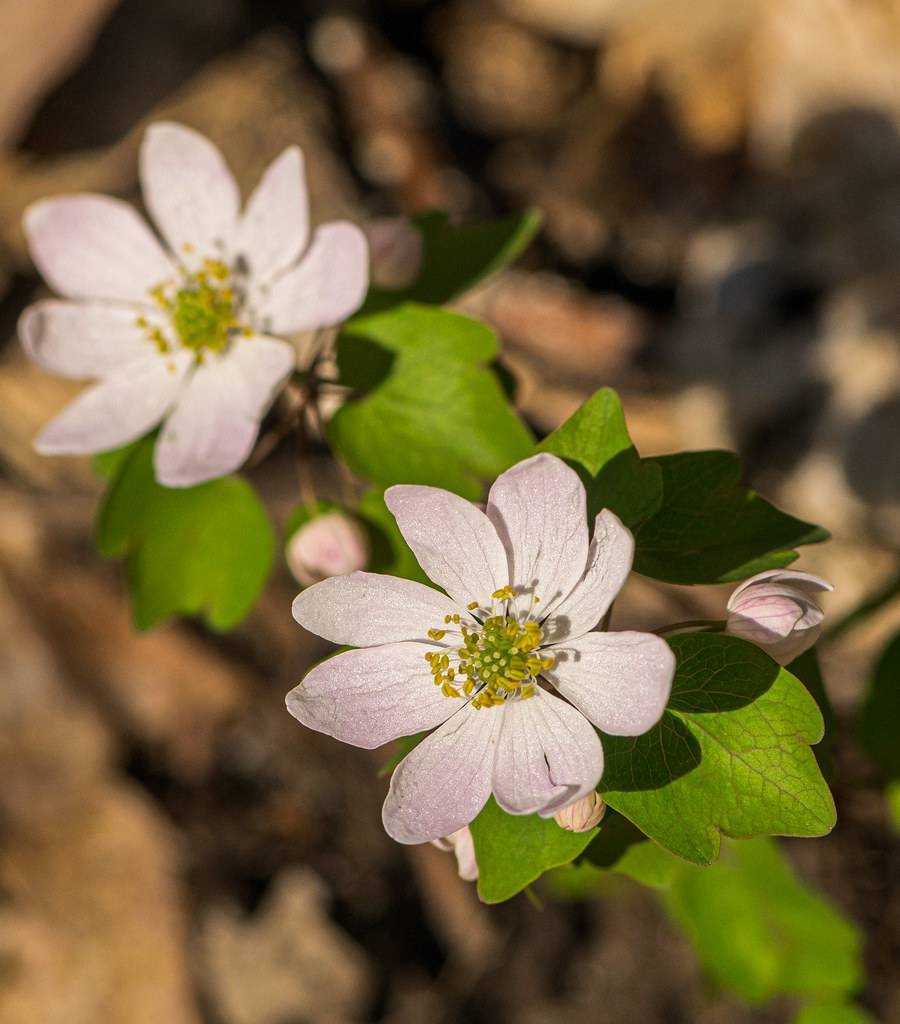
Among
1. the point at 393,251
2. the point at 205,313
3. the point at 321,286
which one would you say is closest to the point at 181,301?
the point at 205,313

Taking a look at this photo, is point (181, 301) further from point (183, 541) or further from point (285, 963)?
point (285, 963)

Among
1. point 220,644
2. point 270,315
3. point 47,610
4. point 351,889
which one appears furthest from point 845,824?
point 47,610

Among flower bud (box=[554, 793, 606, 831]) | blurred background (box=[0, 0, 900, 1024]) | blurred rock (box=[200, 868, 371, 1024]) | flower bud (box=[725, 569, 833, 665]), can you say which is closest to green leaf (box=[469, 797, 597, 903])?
flower bud (box=[554, 793, 606, 831])

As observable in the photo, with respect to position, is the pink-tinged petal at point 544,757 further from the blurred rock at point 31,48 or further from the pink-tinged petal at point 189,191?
the blurred rock at point 31,48

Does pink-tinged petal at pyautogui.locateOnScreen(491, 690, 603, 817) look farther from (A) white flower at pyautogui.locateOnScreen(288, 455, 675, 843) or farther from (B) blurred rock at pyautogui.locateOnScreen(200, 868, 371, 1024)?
(B) blurred rock at pyautogui.locateOnScreen(200, 868, 371, 1024)

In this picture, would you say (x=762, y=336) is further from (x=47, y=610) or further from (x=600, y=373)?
(x=47, y=610)

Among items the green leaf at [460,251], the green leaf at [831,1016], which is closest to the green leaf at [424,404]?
the green leaf at [460,251]
